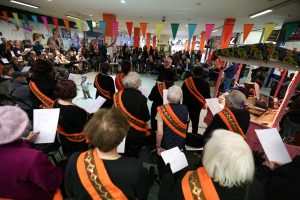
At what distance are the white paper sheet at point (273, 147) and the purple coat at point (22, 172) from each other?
1694 mm

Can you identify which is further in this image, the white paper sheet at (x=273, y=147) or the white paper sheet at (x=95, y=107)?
the white paper sheet at (x=95, y=107)

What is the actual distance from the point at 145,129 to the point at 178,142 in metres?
0.45

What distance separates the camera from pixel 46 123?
1.63 m

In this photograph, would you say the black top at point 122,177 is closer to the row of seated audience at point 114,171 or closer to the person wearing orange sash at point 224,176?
the row of seated audience at point 114,171

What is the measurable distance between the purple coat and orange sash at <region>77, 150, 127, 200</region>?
0.21m

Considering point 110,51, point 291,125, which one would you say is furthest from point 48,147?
point 110,51

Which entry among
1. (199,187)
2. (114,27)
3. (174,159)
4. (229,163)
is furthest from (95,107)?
(114,27)

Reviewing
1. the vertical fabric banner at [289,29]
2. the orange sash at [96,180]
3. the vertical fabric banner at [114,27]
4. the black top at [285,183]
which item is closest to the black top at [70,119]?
the orange sash at [96,180]

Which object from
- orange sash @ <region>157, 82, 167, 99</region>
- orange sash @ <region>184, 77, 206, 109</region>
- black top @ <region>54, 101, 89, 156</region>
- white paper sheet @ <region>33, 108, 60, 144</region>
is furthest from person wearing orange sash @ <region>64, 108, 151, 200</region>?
orange sash @ <region>184, 77, 206, 109</region>

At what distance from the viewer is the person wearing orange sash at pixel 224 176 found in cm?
89

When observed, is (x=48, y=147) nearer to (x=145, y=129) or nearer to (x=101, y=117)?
(x=145, y=129)

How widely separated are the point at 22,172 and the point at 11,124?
10.6 inches

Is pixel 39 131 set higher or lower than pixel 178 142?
higher

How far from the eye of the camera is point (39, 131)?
62.2 inches
